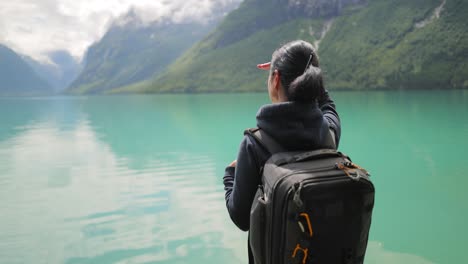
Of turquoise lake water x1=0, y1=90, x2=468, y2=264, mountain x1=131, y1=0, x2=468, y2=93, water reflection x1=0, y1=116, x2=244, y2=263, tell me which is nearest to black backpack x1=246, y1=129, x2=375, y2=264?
turquoise lake water x1=0, y1=90, x2=468, y2=264

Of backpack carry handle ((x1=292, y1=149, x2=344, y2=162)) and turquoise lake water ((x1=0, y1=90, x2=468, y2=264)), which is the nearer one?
backpack carry handle ((x1=292, y1=149, x2=344, y2=162))

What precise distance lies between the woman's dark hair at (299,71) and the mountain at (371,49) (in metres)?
110

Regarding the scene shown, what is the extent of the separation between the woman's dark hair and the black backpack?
0.33 m

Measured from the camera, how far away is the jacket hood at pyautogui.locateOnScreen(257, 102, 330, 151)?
6.77 feet

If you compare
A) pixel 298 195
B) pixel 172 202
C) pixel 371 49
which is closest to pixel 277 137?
pixel 298 195

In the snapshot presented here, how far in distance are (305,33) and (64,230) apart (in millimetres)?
191598

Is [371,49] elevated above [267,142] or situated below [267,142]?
below

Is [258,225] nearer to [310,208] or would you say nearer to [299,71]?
[310,208]

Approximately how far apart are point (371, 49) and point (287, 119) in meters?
160

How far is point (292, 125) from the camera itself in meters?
Result: 2.07

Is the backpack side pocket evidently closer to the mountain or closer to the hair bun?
the hair bun

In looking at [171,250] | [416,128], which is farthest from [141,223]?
[416,128]

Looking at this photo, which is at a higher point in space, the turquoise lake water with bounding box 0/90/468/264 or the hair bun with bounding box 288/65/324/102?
the hair bun with bounding box 288/65/324/102

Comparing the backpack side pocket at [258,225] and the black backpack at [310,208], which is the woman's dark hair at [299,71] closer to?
the black backpack at [310,208]
